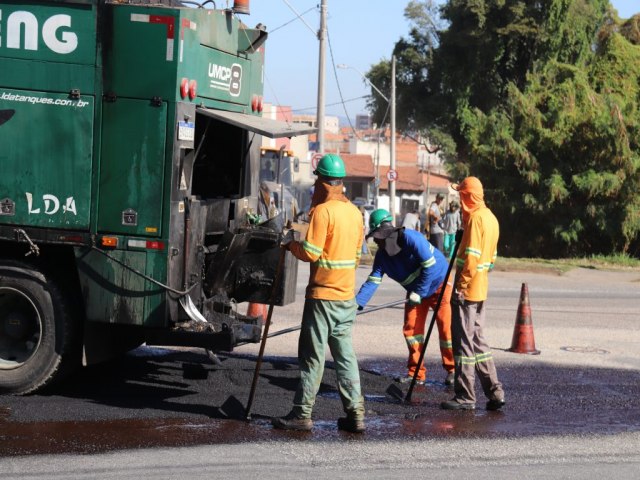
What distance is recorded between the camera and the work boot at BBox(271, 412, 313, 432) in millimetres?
6953

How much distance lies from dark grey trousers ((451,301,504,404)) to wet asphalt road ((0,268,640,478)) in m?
0.18

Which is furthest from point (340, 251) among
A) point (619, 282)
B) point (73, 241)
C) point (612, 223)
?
point (612, 223)

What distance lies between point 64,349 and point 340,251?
2.23m

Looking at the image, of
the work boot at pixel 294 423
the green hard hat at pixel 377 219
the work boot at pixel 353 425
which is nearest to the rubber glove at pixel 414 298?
the green hard hat at pixel 377 219

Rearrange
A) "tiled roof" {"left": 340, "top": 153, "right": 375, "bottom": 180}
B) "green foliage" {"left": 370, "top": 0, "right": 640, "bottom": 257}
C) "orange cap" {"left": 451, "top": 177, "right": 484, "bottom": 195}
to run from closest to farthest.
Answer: "orange cap" {"left": 451, "top": 177, "right": 484, "bottom": 195}
"green foliage" {"left": 370, "top": 0, "right": 640, "bottom": 257}
"tiled roof" {"left": 340, "top": 153, "right": 375, "bottom": 180}

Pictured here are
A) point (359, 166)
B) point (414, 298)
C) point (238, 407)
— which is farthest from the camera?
point (359, 166)

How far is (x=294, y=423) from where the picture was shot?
696 cm

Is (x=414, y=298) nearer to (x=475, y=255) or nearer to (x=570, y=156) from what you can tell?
(x=475, y=255)

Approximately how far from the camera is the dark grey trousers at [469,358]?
25.7 feet

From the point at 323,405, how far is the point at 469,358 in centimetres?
119

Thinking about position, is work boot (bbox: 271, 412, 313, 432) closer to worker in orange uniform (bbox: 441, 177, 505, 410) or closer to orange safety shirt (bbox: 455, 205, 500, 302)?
worker in orange uniform (bbox: 441, 177, 505, 410)

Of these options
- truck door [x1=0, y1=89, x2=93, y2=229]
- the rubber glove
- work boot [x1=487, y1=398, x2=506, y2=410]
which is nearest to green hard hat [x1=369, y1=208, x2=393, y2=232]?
the rubber glove

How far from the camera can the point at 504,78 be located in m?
46.5

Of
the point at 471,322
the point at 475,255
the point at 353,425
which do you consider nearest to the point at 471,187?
the point at 475,255
